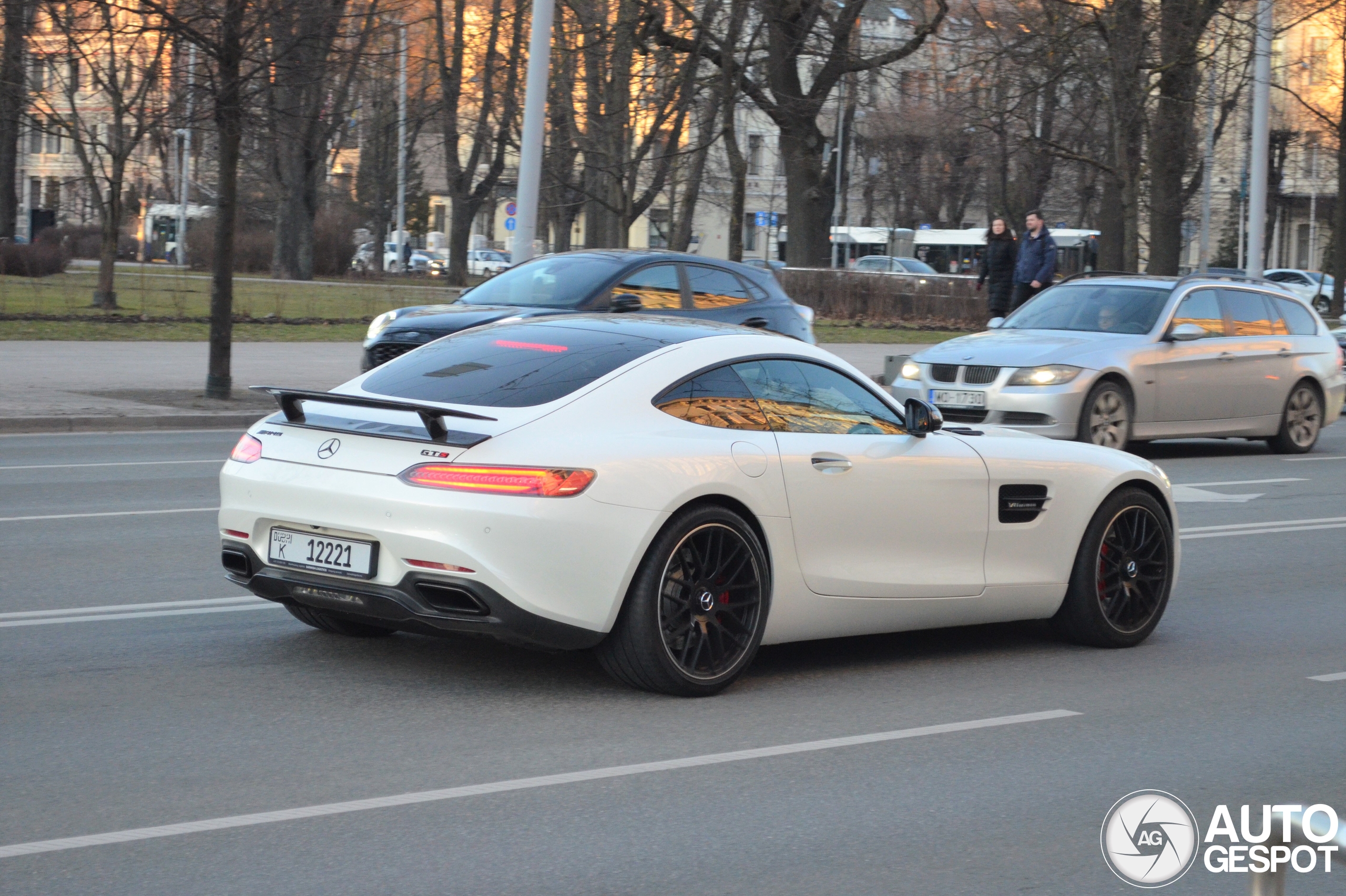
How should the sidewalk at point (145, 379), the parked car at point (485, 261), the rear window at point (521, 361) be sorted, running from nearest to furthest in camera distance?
1. the rear window at point (521, 361)
2. the sidewalk at point (145, 379)
3. the parked car at point (485, 261)

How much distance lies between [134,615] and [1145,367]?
35.4ft

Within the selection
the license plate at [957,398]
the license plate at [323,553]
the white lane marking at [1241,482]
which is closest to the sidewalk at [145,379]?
the license plate at [957,398]

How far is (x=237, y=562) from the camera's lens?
6.52m

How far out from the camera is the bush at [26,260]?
40.2 metres

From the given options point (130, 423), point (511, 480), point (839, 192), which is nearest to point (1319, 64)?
point (839, 192)

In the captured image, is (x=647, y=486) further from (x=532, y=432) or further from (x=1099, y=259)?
(x=1099, y=259)

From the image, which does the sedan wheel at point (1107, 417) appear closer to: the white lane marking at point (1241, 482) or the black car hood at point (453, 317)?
the white lane marking at point (1241, 482)

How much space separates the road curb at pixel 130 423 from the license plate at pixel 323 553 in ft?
33.7

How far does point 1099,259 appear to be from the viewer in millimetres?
37406

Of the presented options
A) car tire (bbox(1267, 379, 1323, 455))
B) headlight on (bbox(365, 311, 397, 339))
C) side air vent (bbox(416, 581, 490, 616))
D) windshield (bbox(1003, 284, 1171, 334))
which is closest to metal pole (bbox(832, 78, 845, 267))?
car tire (bbox(1267, 379, 1323, 455))

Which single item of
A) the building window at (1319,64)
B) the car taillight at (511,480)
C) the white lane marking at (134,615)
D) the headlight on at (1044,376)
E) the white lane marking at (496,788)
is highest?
the building window at (1319,64)

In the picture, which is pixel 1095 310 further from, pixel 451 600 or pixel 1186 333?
pixel 451 600

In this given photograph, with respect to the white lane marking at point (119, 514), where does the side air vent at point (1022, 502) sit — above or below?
above

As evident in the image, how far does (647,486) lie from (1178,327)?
445 inches
